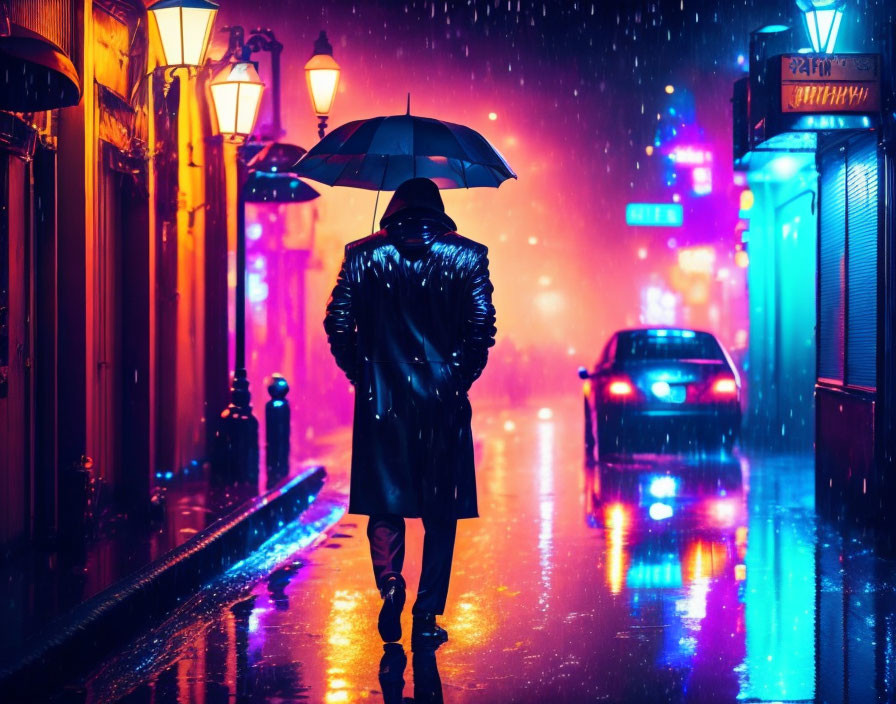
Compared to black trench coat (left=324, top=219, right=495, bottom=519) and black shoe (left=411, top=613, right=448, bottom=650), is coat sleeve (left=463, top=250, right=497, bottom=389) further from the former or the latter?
black shoe (left=411, top=613, right=448, bottom=650)

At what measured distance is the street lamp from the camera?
11.9 metres

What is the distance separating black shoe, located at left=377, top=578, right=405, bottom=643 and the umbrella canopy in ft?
7.15

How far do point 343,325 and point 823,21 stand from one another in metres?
5.04

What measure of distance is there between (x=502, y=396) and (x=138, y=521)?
29.5m

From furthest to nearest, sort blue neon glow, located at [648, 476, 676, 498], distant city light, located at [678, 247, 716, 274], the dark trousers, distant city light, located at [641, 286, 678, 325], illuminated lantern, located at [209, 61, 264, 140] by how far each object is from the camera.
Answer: distant city light, located at [641, 286, 678, 325]
distant city light, located at [678, 247, 716, 274]
blue neon glow, located at [648, 476, 676, 498]
illuminated lantern, located at [209, 61, 264, 140]
the dark trousers

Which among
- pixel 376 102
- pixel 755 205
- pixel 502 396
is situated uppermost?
pixel 376 102

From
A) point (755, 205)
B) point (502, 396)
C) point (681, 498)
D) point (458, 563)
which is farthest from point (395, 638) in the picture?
point (502, 396)

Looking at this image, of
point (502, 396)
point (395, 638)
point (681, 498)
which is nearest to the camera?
point (395, 638)

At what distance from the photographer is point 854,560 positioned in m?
7.70

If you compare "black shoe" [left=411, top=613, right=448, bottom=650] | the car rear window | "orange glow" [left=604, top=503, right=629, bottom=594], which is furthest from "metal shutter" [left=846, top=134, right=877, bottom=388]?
the car rear window

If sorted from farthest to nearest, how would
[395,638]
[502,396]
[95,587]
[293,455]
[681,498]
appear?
[502,396] → [293,455] → [681,498] → [95,587] → [395,638]

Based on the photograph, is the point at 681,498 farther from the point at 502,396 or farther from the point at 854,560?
the point at 502,396

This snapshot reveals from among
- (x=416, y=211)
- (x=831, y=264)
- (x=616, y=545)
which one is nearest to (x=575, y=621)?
(x=416, y=211)

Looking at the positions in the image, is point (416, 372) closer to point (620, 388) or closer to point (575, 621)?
point (575, 621)
